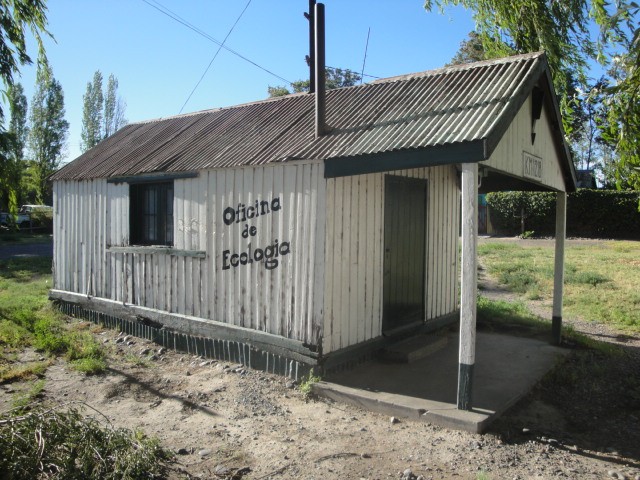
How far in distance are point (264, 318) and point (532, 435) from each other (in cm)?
328

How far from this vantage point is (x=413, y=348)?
22.2 feet

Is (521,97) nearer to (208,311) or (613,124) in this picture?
(613,124)

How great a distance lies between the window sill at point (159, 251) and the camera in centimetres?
739

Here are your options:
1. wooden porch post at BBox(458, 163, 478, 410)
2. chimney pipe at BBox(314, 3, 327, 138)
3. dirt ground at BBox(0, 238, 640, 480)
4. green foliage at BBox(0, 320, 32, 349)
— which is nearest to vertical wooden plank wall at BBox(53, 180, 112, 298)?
green foliage at BBox(0, 320, 32, 349)

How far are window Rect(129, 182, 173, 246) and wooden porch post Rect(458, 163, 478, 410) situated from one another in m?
4.82

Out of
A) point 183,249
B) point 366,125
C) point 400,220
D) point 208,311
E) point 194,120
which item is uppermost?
point 194,120

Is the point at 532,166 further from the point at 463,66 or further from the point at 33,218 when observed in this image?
the point at 33,218

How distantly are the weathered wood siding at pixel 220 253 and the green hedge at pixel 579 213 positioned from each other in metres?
17.7

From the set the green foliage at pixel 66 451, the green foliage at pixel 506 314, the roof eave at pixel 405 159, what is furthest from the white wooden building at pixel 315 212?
the green foliage at pixel 66 451

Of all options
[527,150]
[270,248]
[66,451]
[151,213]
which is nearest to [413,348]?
[270,248]

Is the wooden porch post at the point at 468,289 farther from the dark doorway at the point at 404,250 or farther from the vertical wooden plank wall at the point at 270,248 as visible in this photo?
the dark doorway at the point at 404,250

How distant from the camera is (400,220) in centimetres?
710

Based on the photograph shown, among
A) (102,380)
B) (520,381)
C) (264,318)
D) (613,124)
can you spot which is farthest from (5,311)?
(613,124)

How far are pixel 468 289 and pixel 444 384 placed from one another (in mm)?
1439
